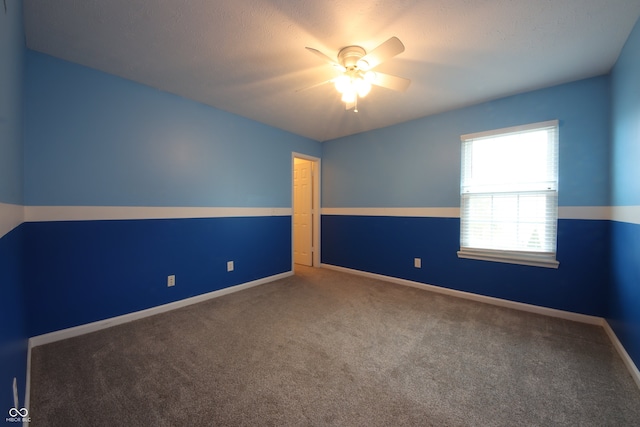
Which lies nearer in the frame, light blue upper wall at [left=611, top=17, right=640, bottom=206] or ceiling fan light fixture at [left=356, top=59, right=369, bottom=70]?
light blue upper wall at [left=611, top=17, right=640, bottom=206]

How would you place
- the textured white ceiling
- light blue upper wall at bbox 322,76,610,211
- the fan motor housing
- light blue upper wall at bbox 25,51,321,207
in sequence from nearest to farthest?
the textured white ceiling < the fan motor housing < light blue upper wall at bbox 25,51,321,207 < light blue upper wall at bbox 322,76,610,211

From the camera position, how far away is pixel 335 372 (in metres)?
1.73

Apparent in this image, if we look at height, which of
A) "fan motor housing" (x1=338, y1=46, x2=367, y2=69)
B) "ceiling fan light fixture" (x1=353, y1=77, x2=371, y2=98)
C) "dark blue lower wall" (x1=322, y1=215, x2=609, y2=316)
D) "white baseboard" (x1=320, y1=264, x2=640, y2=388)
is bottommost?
"white baseboard" (x1=320, y1=264, x2=640, y2=388)

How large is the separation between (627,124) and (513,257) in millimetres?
1518

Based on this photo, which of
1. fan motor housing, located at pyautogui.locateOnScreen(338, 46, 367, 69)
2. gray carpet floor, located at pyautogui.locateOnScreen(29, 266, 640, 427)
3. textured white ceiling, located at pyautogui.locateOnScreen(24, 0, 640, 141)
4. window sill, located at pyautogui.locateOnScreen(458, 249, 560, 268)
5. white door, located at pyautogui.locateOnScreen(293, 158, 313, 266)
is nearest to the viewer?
gray carpet floor, located at pyautogui.locateOnScreen(29, 266, 640, 427)

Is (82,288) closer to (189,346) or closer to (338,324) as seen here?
(189,346)

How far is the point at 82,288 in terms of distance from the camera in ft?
7.32

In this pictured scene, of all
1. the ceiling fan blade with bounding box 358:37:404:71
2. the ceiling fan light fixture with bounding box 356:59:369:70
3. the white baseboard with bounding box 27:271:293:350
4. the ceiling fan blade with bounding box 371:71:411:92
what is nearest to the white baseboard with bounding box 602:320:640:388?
the ceiling fan blade with bounding box 371:71:411:92

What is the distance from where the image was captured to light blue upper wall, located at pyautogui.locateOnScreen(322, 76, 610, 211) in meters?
2.42

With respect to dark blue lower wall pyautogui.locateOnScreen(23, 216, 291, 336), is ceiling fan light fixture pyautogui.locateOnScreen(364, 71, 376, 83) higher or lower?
higher

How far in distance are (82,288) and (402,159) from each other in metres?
4.05

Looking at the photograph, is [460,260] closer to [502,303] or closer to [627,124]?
[502,303]

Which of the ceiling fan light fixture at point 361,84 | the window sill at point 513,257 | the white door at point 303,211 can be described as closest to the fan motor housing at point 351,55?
the ceiling fan light fixture at point 361,84

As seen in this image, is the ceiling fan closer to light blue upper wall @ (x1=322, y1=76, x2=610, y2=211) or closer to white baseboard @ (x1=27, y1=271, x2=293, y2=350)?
light blue upper wall @ (x1=322, y1=76, x2=610, y2=211)
